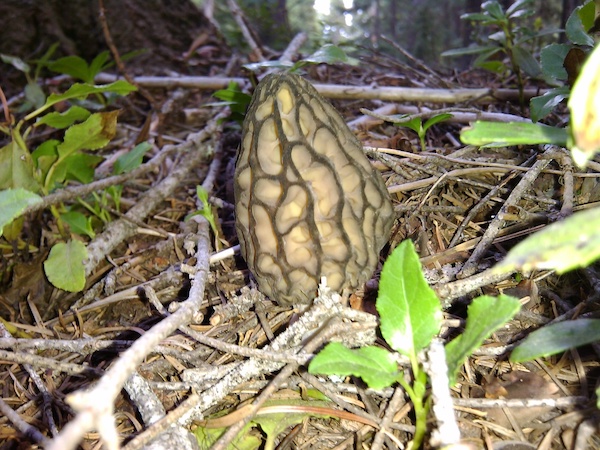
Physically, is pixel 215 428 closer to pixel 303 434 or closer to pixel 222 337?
pixel 303 434

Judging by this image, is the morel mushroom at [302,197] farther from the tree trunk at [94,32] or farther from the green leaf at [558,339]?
the tree trunk at [94,32]

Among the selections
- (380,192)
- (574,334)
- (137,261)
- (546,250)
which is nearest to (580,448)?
(574,334)

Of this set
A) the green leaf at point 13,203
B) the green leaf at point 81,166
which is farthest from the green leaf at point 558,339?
the green leaf at point 81,166

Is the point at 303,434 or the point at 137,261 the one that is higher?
the point at 137,261

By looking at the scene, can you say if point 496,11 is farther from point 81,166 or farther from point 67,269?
point 67,269

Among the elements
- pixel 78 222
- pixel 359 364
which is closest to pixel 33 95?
pixel 78 222
